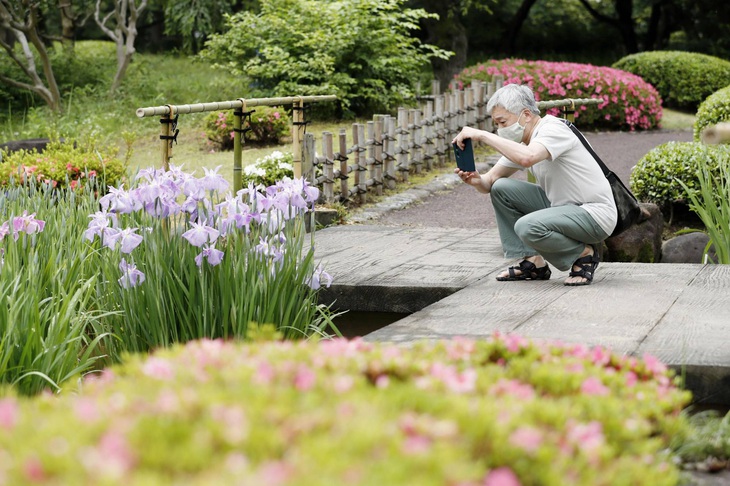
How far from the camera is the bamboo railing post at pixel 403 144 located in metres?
10.8

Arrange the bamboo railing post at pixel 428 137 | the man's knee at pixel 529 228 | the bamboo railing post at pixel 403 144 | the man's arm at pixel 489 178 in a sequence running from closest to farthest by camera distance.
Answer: the man's knee at pixel 529 228
the man's arm at pixel 489 178
the bamboo railing post at pixel 403 144
the bamboo railing post at pixel 428 137

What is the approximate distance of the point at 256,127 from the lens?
13.4m

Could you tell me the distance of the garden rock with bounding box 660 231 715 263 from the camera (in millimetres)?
6867

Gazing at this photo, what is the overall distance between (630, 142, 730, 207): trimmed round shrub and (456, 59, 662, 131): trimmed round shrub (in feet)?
26.6

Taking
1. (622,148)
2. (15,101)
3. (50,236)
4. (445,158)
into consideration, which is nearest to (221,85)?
(15,101)

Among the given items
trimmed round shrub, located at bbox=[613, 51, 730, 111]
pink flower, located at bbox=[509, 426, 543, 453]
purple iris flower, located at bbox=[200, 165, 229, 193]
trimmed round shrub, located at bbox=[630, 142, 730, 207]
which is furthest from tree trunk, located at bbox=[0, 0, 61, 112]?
pink flower, located at bbox=[509, 426, 543, 453]

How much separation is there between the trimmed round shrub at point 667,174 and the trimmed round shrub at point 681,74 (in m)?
11.9

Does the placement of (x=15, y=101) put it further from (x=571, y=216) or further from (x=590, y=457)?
(x=590, y=457)

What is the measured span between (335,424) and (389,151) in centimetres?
886

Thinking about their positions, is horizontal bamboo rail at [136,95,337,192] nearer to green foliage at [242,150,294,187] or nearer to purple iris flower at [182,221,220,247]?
purple iris flower at [182,221,220,247]

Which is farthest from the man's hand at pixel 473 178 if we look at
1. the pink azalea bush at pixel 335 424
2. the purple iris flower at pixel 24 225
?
the pink azalea bush at pixel 335 424

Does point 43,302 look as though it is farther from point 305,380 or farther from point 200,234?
point 305,380

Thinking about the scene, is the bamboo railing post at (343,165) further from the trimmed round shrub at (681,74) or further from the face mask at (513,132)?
the trimmed round shrub at (681,74)

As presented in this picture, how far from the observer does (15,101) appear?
17.4 m
